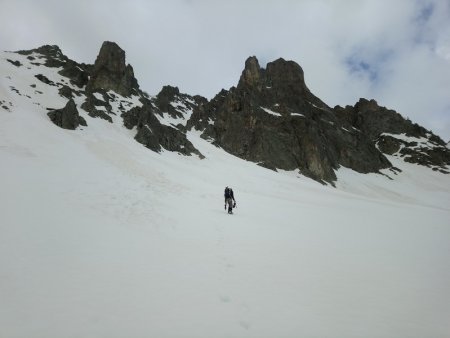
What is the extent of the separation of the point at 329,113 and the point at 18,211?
9991 centimetres

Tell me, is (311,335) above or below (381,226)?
below

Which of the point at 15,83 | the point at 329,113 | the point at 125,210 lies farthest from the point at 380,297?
the point at 329,113

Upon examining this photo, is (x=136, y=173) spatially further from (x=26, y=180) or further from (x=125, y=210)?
(x=125, y=210)

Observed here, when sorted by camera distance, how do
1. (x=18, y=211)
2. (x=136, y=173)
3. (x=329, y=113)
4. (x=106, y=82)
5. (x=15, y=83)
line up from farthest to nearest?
(x=329, y=113), (x=106, y=82), (x=15, y=83), (x=136, y=173), (x=18, y=211)

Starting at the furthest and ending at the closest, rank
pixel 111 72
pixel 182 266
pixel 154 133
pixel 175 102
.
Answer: pixel 175 102 < pixel 111 72 < pixel 154 133 < pixel 182 266

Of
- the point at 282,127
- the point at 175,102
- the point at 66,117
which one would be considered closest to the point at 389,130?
the point at 282,127

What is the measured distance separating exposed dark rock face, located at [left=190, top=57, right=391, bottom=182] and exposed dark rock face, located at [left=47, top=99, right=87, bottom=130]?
38.5 meters

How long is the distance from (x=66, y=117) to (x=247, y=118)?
47.3 meters

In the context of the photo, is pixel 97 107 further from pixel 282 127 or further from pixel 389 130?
pixel 389 130

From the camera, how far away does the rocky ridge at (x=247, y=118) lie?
178 feet

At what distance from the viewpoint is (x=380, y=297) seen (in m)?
7.31

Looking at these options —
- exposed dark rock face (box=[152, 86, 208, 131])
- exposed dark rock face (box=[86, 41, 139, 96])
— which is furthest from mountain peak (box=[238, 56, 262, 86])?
exposed dark rock face (box=[86, 41, 139, 96])

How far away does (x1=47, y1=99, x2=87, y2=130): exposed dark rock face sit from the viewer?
3882cm

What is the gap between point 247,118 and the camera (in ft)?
253
